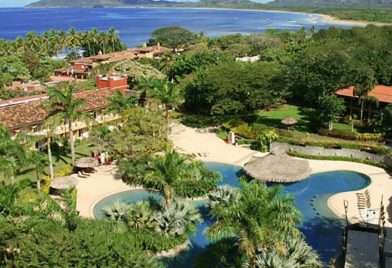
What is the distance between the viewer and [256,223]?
1812cm

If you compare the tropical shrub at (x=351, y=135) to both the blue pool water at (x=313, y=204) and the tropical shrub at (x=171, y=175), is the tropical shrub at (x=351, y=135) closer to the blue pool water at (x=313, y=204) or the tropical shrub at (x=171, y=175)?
the blue pool water at (x=313, y=204)

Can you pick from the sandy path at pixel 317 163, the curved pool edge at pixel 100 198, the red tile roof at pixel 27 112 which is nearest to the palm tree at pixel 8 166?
the curved pool edge at pixel 100 198

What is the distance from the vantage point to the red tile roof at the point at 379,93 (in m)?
48.0

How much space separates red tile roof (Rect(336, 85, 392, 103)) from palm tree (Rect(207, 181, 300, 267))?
3260 centimetres

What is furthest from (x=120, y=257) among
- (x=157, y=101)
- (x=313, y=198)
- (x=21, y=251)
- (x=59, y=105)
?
(x=157, y=101)

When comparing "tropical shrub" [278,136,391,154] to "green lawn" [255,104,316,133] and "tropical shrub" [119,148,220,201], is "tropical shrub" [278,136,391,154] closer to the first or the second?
"green lawn" [255,104,316,133]

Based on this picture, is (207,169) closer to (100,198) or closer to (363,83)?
(100,198)

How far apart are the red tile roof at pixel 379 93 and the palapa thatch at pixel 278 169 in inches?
689

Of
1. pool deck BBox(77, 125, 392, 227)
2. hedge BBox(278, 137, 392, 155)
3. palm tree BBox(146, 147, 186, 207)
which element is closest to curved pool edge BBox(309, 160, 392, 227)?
pool deck BBox(77, 125, 392, 227)

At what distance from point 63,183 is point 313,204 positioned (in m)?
16.2

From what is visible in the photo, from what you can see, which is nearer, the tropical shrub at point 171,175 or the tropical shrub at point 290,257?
the tropical shrub at point 290,257

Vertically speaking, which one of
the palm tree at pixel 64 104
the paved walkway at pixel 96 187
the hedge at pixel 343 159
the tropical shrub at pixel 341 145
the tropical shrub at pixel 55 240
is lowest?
the paved walkway at pixel 96 187

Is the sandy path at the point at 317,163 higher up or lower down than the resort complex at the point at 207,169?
lower down

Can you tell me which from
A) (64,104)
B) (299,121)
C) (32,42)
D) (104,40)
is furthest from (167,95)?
(104,40)
